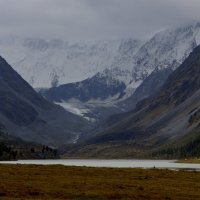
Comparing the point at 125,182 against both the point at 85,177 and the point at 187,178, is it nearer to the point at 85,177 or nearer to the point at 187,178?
the point at 85,177

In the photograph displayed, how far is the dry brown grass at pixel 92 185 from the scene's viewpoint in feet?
Answer: 237

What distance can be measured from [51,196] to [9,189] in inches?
215

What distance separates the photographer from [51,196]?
231 ft

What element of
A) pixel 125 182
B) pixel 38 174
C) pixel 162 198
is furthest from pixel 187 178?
pixel 162 198

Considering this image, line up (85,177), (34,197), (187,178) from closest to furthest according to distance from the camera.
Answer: (34,197)
(85,177)
(187,178)

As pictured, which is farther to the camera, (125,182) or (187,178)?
(187,178)

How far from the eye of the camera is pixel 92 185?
270ft

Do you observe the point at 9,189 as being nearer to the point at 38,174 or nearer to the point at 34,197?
the point at 34,197

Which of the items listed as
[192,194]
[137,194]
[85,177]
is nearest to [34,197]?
[137,194]

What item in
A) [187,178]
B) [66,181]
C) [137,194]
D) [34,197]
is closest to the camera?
[34,197]

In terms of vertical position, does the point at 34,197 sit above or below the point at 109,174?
below

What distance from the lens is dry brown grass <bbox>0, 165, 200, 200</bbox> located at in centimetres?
7219

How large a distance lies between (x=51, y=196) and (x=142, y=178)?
98.9 feet

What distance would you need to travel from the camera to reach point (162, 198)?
7256 centimetres
